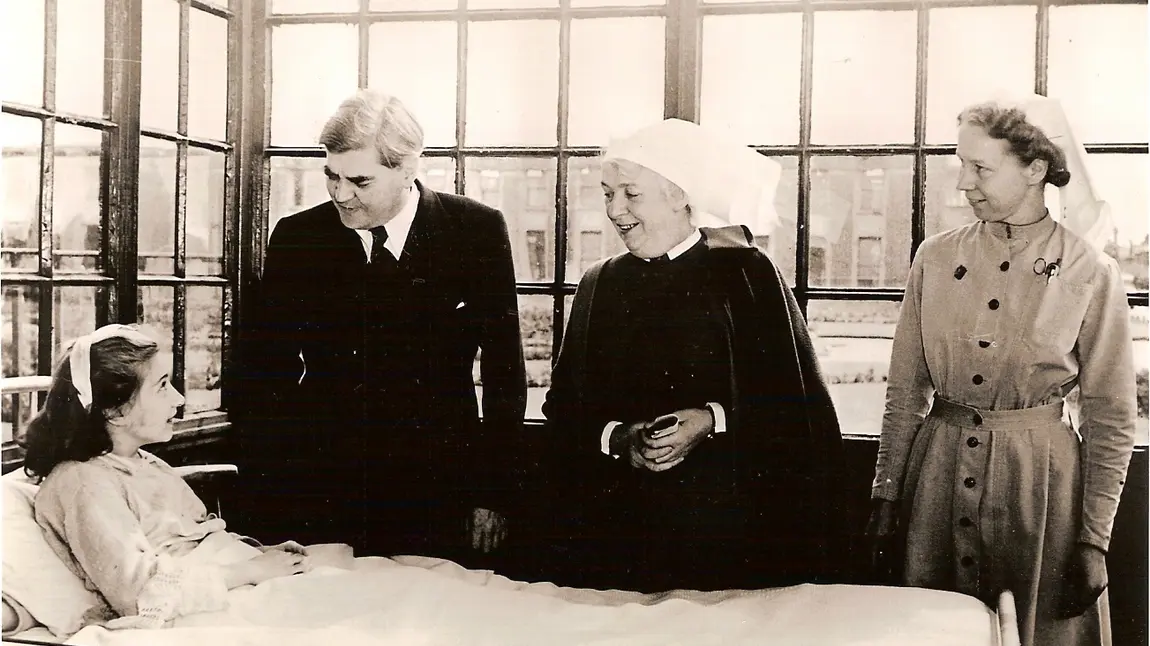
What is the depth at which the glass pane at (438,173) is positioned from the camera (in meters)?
2.22

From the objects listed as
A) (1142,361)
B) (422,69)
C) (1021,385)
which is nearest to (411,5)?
(422,69)

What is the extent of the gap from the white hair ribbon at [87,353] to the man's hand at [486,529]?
3.02ft

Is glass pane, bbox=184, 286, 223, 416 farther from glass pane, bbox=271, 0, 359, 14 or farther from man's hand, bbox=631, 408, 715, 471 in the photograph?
man's hand, bbox=631, 408, 715, 471

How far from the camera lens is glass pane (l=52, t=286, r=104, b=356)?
7.75 feet

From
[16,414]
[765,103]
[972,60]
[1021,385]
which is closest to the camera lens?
[1021,385]

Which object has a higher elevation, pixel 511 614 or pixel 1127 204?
pixel 1127 204

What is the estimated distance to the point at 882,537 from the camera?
204cm

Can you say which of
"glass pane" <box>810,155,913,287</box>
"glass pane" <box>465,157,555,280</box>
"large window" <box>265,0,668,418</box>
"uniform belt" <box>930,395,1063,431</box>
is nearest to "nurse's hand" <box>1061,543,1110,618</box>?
"uniform belt" <box>930,395,1063,431</box>

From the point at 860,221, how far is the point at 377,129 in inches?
44.3

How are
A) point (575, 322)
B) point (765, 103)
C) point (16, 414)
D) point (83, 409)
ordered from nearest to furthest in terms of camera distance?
point (765, 103), point (575, 322), point (83, 409), point (16, 414)

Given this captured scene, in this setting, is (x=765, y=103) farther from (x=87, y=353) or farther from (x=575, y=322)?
(x=87, y=353)

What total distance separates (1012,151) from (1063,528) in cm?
76

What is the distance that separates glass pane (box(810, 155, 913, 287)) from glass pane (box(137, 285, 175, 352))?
1.57m

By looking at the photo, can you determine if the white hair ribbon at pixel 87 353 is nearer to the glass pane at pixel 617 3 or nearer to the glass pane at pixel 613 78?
the glass pane at pixel 613 78
